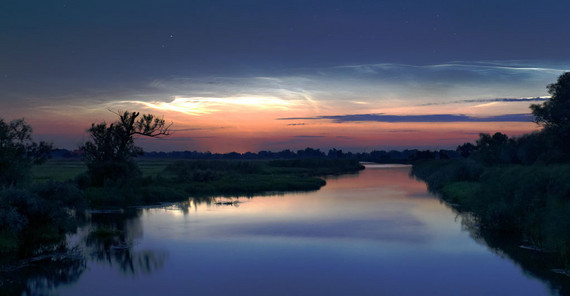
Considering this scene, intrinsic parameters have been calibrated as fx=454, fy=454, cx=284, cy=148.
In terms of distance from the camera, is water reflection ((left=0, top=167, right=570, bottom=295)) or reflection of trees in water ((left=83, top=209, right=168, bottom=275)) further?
reflection of trees in water ((left=83, top=209, right=168, bottom=275))

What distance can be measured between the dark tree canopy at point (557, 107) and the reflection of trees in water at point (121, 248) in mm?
43197

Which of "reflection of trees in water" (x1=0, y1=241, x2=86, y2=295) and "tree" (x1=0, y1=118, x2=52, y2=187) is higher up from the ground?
"tree" (x1=0, y1=118, x2=52, y2=187)

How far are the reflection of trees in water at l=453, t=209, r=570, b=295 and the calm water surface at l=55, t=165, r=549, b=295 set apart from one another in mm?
431

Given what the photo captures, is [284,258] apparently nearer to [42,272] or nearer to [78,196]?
[42,272]

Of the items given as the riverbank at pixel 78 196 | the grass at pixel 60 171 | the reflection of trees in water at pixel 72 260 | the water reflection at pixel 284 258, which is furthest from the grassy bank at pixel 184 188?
the reflection of trees in water at pixel 72 260

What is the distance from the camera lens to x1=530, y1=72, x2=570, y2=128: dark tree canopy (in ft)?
159

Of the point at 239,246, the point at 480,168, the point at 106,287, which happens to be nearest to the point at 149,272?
the point at 106,287

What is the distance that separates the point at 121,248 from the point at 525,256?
66.8 feet

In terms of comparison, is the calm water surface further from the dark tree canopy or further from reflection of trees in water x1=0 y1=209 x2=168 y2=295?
the dark tree canopy

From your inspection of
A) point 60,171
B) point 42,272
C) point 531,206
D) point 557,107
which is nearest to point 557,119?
point 557,107

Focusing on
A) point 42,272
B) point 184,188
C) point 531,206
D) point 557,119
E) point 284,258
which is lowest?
point 284,258

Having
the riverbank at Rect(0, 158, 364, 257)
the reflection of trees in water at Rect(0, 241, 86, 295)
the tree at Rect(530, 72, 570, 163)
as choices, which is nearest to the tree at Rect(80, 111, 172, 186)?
the riverbank at Rect(0, 158, 364, 257)

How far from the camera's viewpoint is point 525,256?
21.5m

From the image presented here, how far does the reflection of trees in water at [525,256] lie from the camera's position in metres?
17.5
